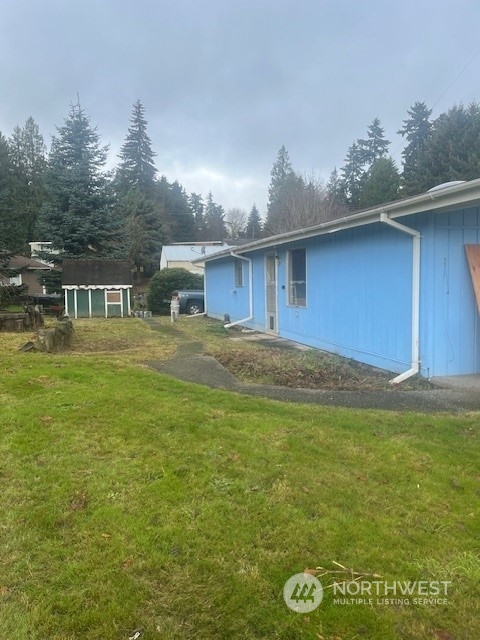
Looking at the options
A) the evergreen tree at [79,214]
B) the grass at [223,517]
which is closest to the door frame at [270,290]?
the grass at [223,517]

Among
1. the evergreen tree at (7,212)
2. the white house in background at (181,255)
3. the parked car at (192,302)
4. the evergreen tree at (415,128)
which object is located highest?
the evergreen tree at (415,128)

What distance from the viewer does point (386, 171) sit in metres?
35.4

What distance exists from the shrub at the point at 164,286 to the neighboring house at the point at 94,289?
8.47 feet

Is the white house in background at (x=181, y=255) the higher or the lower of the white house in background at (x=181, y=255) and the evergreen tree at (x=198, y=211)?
the lower

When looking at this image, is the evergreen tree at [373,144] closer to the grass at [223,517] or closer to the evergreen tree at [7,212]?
the evergreen tree at [7,212]

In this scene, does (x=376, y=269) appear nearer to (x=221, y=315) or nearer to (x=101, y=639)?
(x=101, y=639)

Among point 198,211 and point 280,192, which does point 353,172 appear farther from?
point 198,211

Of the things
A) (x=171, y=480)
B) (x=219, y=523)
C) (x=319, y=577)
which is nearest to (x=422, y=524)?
(x=319, y=577)

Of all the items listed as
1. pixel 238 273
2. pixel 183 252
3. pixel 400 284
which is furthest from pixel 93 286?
pixel 183 252

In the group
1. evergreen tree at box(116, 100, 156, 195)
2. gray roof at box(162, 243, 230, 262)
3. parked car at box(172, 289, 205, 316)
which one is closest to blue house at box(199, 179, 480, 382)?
parked car at box(172, 289, 205, 316)

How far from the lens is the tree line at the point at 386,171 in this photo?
28531 mm

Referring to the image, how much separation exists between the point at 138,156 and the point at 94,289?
4045 cm

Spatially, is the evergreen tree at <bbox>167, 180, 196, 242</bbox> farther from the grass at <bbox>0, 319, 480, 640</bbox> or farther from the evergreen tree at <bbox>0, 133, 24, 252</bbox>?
the grass at <bbox>0, 319, 480, 640</bbox>

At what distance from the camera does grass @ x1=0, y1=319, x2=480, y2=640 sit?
6.25ft
